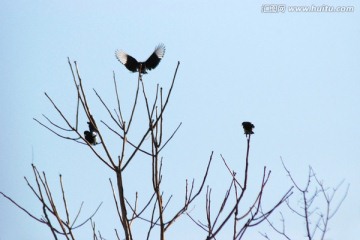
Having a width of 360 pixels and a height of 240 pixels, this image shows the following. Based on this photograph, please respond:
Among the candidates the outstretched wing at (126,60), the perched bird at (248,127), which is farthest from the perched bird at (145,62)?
the perched bird at (248,127)

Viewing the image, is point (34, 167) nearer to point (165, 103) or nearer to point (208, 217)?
point (165, 103)

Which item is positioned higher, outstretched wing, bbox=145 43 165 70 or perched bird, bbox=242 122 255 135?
outstretched wing, bbox=145 43 165 70

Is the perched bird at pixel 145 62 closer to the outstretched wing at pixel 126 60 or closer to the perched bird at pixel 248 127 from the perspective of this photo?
the outstretched wing at pixel 126 60

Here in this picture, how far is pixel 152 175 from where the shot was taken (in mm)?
2066

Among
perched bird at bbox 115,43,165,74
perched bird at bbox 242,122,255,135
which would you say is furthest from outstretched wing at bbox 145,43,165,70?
perched bird at bbox 242,122,255,135

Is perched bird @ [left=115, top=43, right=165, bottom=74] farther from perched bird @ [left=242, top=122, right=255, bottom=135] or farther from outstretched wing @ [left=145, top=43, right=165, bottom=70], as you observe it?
perched bird @ [left=242, top=122, right=255, bottom=135]

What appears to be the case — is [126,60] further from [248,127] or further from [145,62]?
[248,127]

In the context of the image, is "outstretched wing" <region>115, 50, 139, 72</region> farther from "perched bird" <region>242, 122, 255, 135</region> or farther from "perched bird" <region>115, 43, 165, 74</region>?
"perched bird" <region>242, 122, 255, 135</region>

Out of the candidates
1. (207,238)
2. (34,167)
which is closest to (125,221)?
(207,238)

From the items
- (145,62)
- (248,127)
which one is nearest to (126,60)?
(145,62)

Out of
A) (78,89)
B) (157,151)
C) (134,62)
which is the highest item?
(134,62)

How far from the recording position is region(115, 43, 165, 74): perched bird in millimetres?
5781

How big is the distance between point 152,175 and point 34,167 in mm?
629

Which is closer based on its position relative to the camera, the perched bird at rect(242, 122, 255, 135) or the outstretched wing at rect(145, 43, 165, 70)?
the perched bird at rect(242, 122, 255, 135)
